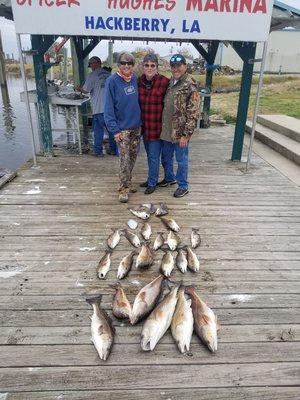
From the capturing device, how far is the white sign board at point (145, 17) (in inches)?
210

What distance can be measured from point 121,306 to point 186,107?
9.95 feet

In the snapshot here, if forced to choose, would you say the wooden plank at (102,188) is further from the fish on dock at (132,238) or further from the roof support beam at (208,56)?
the roof support beam at (208,56)

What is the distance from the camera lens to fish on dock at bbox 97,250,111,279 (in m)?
3.52

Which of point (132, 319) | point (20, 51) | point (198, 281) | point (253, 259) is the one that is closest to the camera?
point (132, 319)

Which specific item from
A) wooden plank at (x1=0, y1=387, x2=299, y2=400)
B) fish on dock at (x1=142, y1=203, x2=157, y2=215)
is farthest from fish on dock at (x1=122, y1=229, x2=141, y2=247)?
wooden plank at (x1=0, y1=387, x2=299, y2=400)

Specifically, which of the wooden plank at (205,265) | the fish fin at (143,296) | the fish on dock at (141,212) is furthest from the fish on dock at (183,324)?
the fish on dock at (141,212)

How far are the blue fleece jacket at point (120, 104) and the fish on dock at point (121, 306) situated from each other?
2639mm

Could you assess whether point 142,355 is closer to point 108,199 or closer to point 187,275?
point 187,275

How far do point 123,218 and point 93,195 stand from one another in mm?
995

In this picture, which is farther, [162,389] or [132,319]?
[132,319]

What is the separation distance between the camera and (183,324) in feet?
9.05

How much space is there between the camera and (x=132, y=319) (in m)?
2.86

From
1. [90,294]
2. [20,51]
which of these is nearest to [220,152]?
[20,51]

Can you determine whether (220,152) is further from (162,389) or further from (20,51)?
(162,389)
